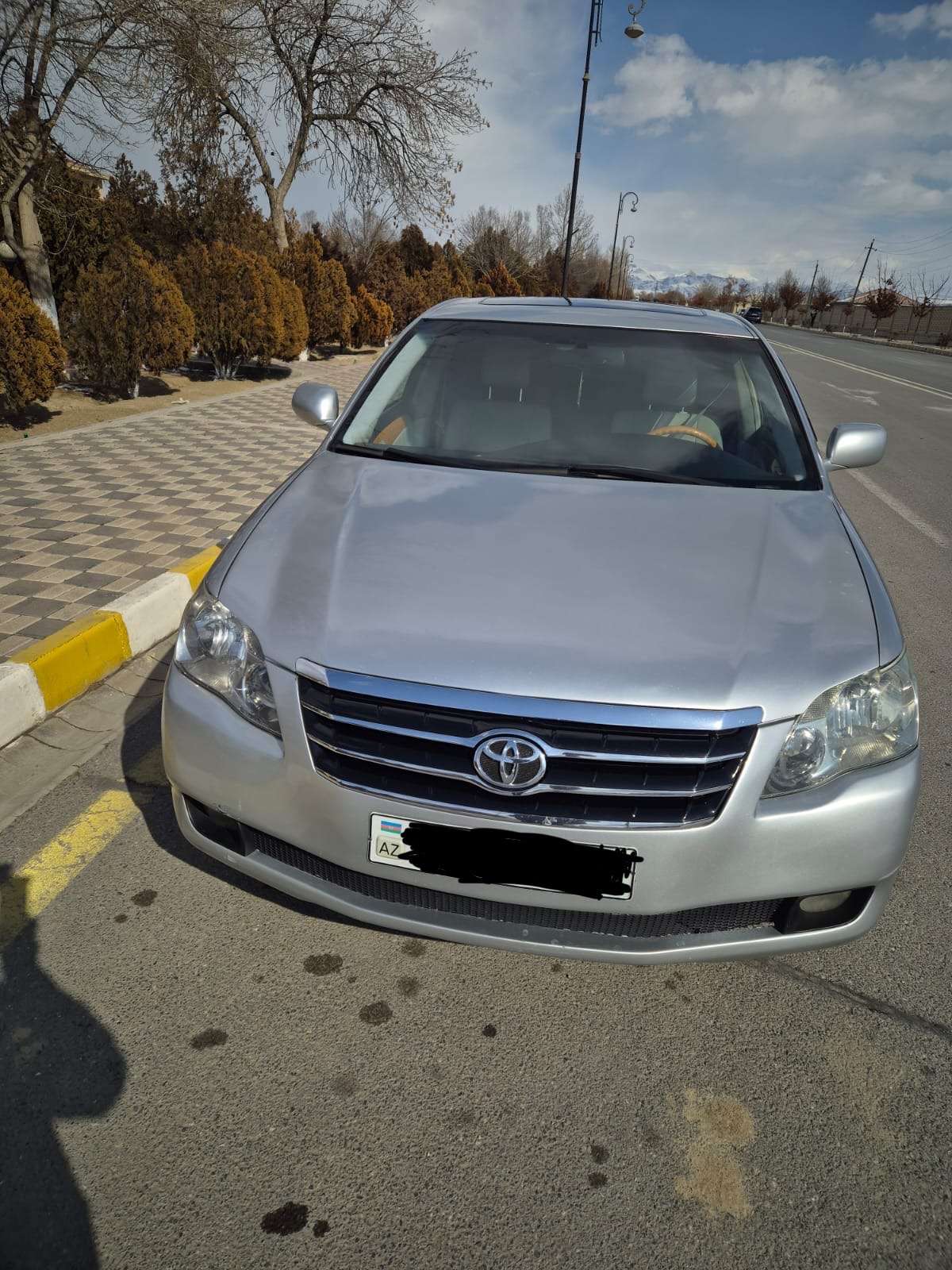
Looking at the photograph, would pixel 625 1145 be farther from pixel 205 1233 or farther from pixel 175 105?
pixel 175 105

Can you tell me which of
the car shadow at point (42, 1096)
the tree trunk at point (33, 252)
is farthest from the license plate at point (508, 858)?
the tree trunk at point (33, 252)

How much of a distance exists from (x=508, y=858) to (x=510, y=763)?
21cm

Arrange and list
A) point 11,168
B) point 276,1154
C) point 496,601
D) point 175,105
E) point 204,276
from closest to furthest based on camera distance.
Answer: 1. point 276,1154
2. point 496,601
3. point 11,168
4. point 204,276
5. point 175,105

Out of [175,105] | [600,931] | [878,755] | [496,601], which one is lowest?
[600,931]

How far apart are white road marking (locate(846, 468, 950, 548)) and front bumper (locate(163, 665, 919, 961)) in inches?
173

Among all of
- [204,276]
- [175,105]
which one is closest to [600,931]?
[204,276]

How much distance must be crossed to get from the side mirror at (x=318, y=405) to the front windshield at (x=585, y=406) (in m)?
0.20

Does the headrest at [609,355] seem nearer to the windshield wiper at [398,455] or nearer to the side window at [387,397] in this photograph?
the side window at [387,397]

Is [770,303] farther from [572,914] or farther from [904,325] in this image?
[572,914]

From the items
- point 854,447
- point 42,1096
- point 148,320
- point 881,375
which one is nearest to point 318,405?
point 854,447

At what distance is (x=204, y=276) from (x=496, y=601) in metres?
12.7

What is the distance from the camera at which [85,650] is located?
351cm

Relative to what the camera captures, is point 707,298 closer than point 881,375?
No

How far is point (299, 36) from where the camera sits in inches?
773
